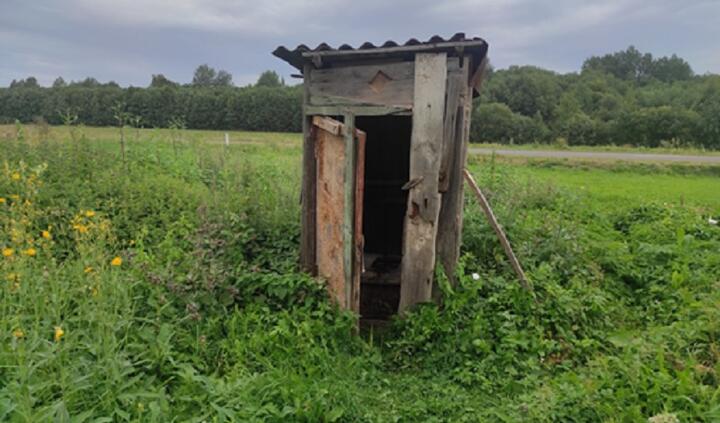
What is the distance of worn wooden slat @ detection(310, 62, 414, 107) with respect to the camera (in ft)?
14.5

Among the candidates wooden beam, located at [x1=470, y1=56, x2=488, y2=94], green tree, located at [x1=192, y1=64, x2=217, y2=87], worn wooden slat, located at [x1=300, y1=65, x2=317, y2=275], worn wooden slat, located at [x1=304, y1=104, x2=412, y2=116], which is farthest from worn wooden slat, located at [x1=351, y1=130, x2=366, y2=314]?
green tree, located at [x1=192, y1=64, x2=217, y2=87]

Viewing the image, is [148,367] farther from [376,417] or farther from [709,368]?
[709,368]

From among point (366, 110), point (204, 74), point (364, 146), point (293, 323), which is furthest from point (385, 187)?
point (204, 74)

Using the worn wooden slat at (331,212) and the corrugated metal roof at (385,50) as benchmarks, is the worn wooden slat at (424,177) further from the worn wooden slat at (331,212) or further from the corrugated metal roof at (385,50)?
the worn wooden slat at (331,212)

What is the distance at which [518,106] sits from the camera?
4325 cm

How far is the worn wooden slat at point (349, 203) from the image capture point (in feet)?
14.0

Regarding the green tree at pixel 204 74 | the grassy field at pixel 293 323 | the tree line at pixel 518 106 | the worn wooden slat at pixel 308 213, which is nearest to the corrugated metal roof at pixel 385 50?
the worn wooden slat at pixel 308 213

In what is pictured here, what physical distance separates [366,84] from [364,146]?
601 mm

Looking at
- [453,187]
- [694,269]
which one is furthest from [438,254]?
[694,269]

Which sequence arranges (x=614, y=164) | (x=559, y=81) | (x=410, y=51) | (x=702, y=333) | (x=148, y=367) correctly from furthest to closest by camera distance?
(x=559, y=81), (x=614, y=164), (x=410, y=51), (x=702, y=333), (x=148, y=367)

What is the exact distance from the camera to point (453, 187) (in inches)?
190

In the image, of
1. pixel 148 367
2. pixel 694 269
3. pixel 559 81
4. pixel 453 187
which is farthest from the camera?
pixel 559 81

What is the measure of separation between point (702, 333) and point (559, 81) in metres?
48.1

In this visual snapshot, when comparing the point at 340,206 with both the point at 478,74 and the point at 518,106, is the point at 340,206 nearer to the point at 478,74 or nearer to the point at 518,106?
the point at 478,74
